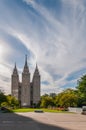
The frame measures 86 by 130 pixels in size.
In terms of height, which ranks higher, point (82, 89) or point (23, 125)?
point (82, 89)

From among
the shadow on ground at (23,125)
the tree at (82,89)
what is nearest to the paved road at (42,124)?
the shadow on ground at (23,125)

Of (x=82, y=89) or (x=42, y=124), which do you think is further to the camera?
(x=82, y=89)

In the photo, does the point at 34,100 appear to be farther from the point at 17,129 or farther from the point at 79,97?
the point at 17,129

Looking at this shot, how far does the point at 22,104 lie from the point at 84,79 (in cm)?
10464

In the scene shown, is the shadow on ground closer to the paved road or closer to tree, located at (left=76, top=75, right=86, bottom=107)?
the paved road

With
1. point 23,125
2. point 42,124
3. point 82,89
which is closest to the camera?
point 23,125

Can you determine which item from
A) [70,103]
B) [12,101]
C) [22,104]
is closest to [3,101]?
[12,101]

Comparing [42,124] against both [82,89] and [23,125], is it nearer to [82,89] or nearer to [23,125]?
[23,125]

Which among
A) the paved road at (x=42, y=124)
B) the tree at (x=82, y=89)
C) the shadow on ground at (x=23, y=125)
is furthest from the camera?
the tree at (x=82, y=89)

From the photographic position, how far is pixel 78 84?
327 ft

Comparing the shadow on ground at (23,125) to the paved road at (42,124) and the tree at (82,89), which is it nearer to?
the paved road at (42,124)

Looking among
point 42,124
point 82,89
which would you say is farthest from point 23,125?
point 82,89

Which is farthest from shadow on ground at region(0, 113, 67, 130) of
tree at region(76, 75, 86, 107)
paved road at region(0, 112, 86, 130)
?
tree at region(76, 75, 86, 107)

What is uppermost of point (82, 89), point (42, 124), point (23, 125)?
point (82, 89)
